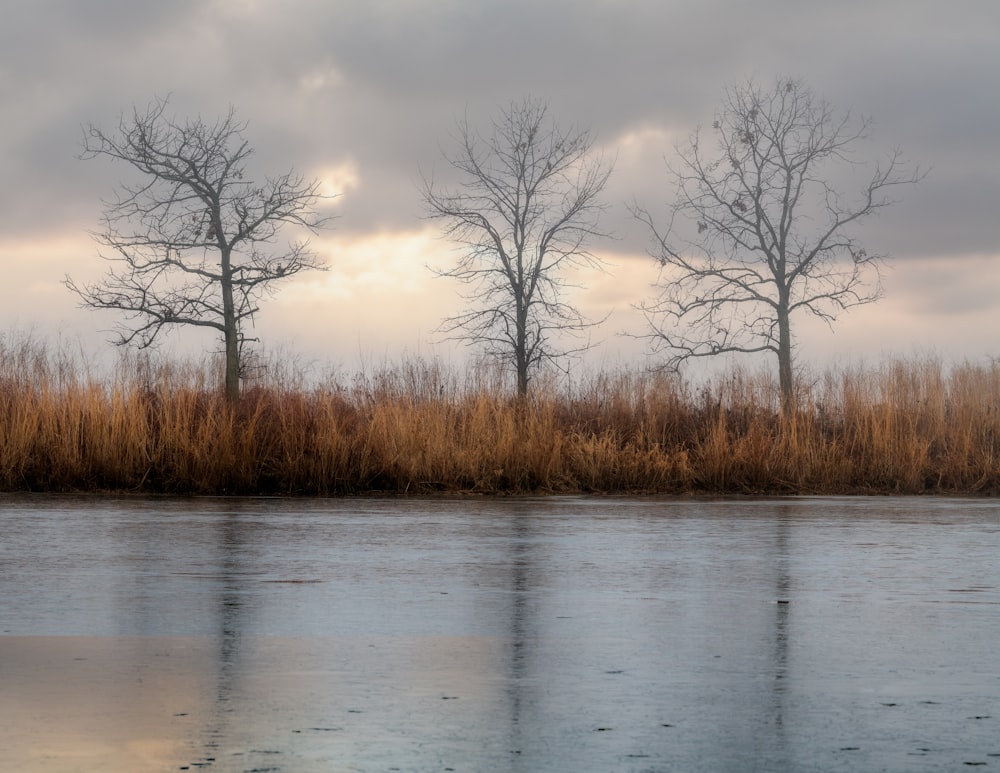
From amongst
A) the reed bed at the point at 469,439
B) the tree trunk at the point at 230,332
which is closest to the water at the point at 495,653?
the reed bed at the point at 469,439

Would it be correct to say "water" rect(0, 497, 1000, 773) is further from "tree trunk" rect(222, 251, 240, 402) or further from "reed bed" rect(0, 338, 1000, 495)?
"tree trunk" rect(222, 251, 240, 402)

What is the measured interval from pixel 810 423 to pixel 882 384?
210 cm

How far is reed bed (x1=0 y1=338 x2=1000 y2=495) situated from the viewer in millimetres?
18047

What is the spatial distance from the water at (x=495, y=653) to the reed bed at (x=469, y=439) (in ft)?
23.6

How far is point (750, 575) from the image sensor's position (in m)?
8.23

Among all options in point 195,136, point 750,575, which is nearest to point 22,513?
Answer: point 750,575

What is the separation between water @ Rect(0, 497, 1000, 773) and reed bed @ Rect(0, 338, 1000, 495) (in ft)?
23.6

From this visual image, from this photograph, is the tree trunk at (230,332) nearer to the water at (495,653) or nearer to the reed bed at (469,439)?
the reed bed at (469,439)

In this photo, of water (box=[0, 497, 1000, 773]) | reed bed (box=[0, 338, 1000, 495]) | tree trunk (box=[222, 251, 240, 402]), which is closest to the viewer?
water (box=[0, 497, 1000, 773])

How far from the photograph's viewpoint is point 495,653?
5.35 meters

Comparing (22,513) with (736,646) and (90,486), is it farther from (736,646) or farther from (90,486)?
(736,646)

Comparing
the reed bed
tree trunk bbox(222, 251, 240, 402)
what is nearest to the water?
the reed bed

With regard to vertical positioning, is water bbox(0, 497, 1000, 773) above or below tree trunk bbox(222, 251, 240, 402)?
below

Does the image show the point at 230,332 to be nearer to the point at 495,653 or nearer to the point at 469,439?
the point at 469,439
